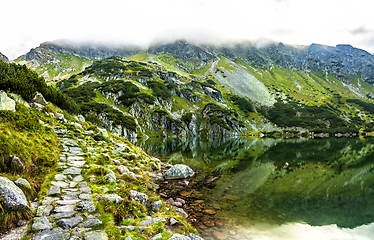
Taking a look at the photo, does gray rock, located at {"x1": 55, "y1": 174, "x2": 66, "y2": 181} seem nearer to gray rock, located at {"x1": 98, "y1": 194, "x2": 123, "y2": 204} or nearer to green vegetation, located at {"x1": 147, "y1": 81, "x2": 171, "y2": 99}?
gray rock, located at {"x1": 98, "y1": 194, "x2": 123, "y2": 204}

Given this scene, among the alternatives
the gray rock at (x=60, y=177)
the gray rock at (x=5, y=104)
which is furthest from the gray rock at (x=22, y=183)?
the gray rock at (x=5, y=104)

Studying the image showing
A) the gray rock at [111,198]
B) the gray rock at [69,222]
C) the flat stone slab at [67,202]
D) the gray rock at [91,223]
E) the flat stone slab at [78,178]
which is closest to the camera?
the gray rock at [69,222]

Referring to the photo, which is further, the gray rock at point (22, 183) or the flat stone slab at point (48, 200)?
the flat stone slab at point (48, 200)

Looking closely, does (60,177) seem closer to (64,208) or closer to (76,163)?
(76,163)

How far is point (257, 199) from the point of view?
17.8 m

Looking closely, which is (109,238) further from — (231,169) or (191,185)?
(231,169)

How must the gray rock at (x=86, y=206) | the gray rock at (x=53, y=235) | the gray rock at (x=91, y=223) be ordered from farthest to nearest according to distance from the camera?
the gray rock at (x=86, y=206) < the gray rock at (x=91, y=223) < the gray rock at (x=53, y=235)

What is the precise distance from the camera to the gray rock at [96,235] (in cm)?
592

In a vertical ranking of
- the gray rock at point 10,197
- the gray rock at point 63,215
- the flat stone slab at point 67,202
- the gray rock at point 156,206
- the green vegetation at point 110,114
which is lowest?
the green vegetation at point 110,114

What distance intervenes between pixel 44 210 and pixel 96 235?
2.68 m

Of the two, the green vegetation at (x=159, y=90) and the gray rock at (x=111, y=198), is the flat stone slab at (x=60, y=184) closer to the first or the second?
the gray rock at (x=111, y=198)

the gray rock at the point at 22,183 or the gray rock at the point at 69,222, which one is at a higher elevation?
the gray rock at the point at 22,183

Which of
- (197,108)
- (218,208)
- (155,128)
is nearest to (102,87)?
(155,128)

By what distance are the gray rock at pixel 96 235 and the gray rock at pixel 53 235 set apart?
583 mm
